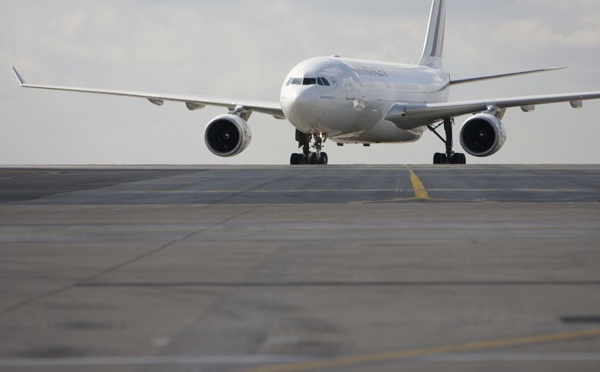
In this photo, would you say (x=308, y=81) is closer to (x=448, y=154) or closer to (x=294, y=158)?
(x=294, y=158)

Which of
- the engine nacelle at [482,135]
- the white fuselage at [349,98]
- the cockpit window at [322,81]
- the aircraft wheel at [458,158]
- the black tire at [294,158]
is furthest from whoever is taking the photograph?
the aircraft wheel at [458,158]

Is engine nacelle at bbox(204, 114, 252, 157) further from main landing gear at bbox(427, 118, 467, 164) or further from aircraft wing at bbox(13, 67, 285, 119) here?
main landing gear at bbox(427, 118, 467, 164)

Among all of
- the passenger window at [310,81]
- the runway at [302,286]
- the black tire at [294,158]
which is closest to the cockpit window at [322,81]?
the passenger window at [310,81]

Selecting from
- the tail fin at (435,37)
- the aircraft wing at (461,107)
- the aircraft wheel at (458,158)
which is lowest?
the aircraft wheel at (458,158)

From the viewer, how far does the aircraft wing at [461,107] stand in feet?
141

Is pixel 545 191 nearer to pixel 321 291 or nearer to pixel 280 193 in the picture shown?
pixel 280 193

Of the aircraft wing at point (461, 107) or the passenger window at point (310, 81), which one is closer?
the passenger window at point (310, 81)

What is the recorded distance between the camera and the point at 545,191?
22250 mm

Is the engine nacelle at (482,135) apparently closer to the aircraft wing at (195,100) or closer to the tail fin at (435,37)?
the aircraft wing at (195,100)

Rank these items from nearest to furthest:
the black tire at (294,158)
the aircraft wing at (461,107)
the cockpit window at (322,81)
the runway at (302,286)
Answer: the runway at (302,286), the cockpit window at (322,81), the aircraft wing at (461,107), the black tire at (294,158)

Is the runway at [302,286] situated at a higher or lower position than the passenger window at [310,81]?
lower

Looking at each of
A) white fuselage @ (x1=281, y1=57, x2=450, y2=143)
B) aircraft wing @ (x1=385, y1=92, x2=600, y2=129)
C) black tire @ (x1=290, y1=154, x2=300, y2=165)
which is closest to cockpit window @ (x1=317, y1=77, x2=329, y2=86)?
white fuselage @ (x1=281, y1=57, x2=450, y2=143)

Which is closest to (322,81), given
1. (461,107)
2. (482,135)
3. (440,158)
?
(482,135)

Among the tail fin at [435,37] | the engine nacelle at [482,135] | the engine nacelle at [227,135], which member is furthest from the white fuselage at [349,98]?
the tail fin at [435,37]
